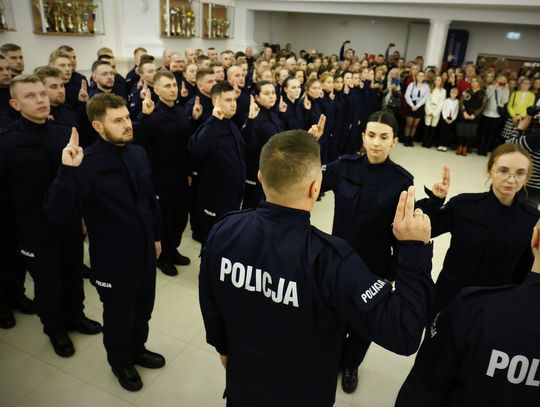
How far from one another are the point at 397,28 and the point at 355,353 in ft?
51.2

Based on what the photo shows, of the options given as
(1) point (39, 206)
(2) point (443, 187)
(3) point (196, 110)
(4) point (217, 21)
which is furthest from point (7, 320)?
(4) point (217, 21)

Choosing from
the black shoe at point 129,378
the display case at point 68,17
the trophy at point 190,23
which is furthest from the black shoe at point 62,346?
the trophy at point 190,23

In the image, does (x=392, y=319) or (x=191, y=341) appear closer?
(x=392, y=319)

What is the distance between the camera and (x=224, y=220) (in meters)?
1.43

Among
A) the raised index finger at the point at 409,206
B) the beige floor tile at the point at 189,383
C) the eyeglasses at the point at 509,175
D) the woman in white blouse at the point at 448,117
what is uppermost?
the raised index finger at the point at 409,206

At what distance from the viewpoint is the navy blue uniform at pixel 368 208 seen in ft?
7.22

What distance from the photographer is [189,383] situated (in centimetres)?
245

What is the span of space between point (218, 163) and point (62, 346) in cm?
173

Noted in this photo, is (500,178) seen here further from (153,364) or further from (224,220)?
(153,364)

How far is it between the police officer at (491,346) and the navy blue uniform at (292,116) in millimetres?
3730

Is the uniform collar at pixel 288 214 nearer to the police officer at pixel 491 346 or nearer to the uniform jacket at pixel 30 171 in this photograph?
the police officer at pixel 491 346

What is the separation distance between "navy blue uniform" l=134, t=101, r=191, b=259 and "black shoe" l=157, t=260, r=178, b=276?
69mm

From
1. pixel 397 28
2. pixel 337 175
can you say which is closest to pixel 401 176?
pixel 337 175

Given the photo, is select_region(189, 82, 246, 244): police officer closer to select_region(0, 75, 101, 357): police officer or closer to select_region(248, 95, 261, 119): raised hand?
select_region(248, 95, 261, 119): raised hand
